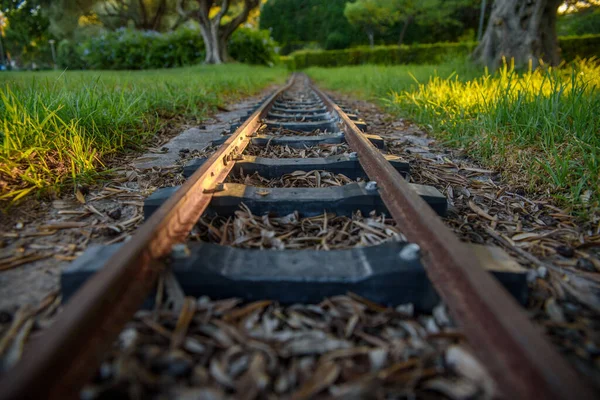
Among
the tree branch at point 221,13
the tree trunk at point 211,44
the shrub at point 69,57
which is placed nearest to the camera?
the tree branch at point 221,13

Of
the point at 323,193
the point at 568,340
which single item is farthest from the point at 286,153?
the point at 568,340

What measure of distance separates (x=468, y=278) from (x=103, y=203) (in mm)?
1855

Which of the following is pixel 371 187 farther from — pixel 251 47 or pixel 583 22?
pixel 583 22

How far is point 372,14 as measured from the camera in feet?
117

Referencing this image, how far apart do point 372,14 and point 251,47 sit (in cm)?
1945

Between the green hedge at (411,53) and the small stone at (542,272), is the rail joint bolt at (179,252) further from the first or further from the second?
the green hedge at (411,53)

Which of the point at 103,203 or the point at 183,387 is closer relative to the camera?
the point at 183,387

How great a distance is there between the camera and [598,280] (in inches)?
52.8

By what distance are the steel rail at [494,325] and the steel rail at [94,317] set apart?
2.72 feet

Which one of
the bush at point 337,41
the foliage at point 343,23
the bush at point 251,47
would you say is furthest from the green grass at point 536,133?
the bush at point 337,41

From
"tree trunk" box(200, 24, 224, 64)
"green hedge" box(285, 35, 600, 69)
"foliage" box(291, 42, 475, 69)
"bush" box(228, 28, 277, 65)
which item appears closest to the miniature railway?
"green hedge" box(285, 35, 600, 69)

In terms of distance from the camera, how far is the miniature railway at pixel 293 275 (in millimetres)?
710

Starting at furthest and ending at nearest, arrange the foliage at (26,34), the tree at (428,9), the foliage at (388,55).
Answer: the foliage at (26,34)
the tree at (428,9)
the foliage at (388,55)

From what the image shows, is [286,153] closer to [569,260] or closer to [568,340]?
[569,260]
